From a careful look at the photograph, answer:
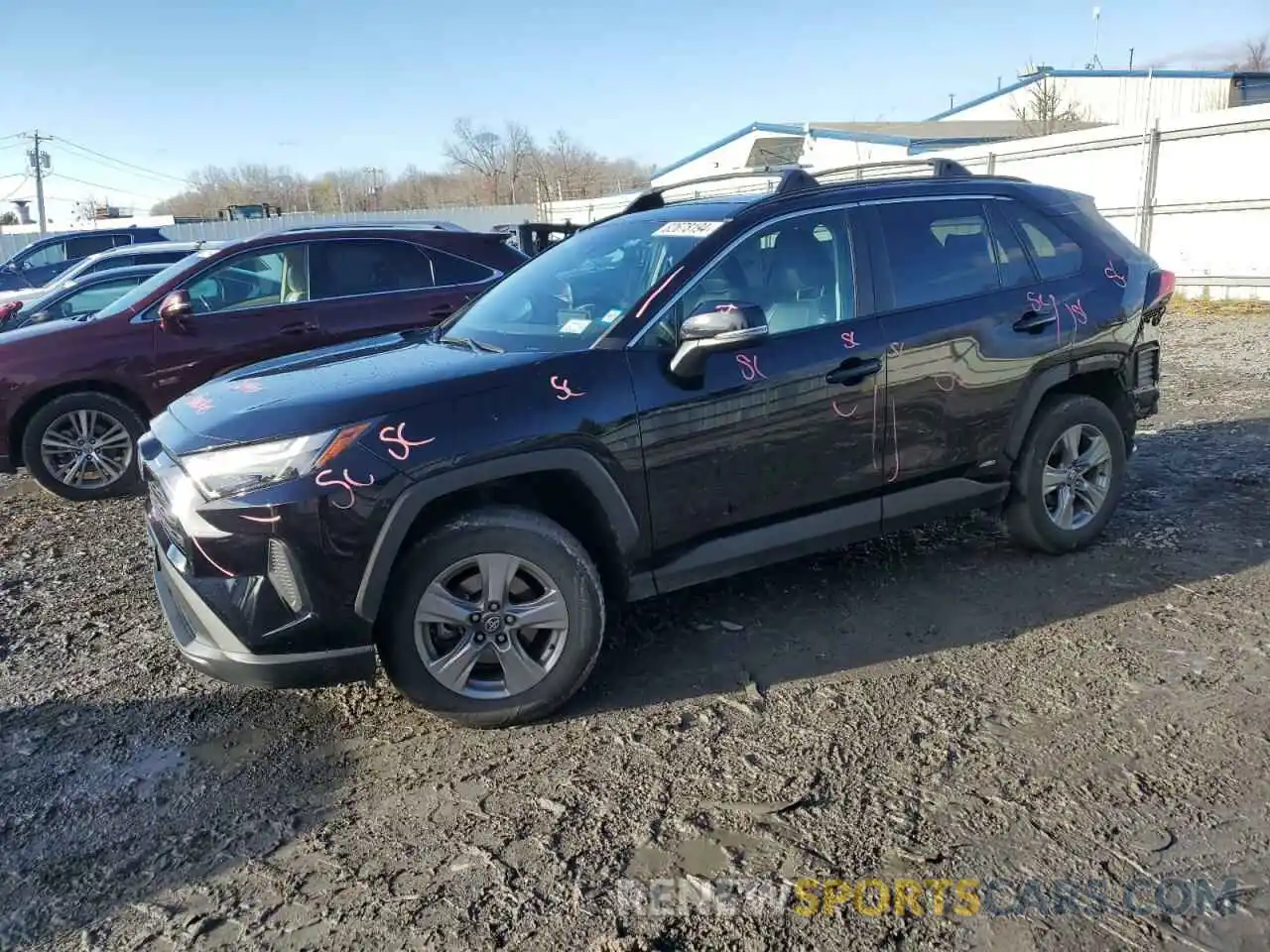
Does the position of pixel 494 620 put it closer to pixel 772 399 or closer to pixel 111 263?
pixel 772 399

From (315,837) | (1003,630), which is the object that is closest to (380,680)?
(315,837)

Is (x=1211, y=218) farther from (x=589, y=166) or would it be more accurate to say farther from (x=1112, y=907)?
(x=589, y=166)

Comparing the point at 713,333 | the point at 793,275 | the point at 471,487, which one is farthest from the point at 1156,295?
the point at 471,487

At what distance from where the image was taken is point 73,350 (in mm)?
6703

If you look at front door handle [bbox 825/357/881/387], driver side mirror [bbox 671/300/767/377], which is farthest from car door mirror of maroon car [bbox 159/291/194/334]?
front door handle [bbox 825/357/881/387]

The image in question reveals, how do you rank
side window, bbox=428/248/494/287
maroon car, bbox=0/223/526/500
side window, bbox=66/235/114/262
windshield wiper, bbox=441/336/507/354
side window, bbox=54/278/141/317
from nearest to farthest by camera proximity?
windshield wiper, bbox=441/336/507/354, maroon car, bbox=0/223/526/500, side window, bbox=428/248/494/287, side window, bbox=54/278/141/317, side window, bbox=66/235/114/262

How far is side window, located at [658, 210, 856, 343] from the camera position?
3941 millimetres

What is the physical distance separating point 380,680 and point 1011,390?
3.10 metres

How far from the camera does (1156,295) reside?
16.7 ft

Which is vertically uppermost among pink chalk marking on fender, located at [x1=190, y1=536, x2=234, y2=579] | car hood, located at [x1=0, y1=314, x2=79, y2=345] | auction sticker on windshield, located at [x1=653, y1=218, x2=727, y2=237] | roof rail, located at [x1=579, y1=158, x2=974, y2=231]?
roof rail, located at [x1=579, y1=158, x2=974, y2=231]

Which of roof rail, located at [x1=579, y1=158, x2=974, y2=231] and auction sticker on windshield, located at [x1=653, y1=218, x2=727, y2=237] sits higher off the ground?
roof rail, located at [x1=579, y1=158, x2=974, y2=231]

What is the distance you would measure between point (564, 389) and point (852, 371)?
1302 millimetres

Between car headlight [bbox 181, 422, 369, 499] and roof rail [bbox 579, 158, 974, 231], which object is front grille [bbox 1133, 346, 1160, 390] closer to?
roof rail [bbox 579, 158, 974, 231]

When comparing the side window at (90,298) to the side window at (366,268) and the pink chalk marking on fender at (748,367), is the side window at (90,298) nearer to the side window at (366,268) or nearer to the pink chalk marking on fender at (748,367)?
the side window at (366,268)
